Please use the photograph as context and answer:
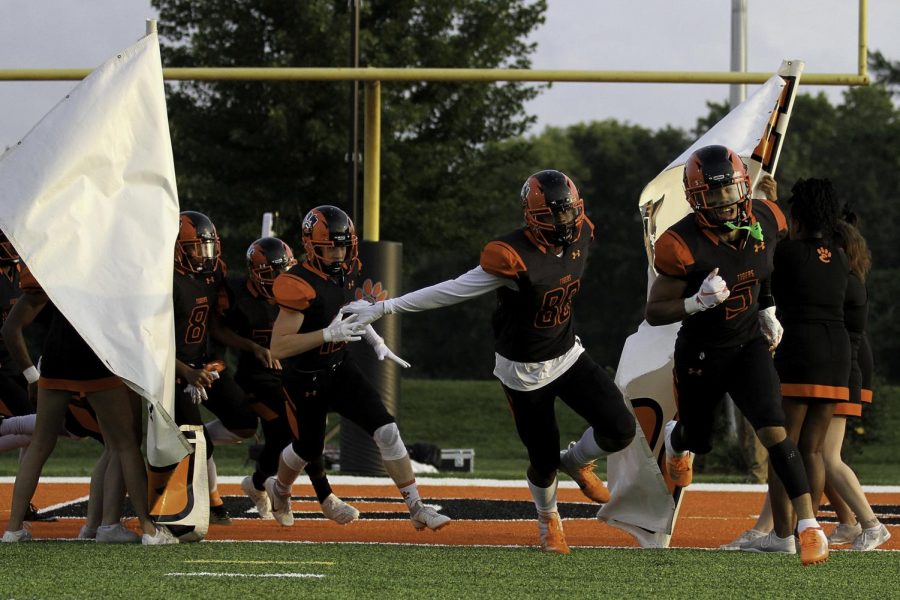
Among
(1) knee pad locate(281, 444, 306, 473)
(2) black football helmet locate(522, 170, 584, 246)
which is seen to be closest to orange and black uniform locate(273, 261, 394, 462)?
(1) knee pad locate(281, 444, 306, 473)

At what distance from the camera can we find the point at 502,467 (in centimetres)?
1747

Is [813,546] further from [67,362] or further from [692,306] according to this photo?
[67,362]

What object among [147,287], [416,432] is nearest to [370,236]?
→ [147,287]

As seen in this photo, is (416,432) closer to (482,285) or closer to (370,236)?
(370,236)

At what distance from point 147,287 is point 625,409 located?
7.67ft

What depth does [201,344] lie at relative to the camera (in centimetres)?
773

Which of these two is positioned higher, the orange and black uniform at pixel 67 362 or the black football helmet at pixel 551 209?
the black football helmet at pixel 551 209

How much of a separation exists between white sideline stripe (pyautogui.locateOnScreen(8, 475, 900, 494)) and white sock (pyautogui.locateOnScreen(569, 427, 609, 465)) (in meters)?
3.99

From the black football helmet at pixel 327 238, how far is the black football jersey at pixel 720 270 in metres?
1.77

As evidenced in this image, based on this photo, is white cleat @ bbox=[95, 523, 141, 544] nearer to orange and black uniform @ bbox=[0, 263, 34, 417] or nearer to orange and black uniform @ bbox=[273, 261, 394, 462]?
orange and black uniform @ bbox=[273, 261, 394, 462]

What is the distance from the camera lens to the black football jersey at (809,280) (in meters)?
6.67

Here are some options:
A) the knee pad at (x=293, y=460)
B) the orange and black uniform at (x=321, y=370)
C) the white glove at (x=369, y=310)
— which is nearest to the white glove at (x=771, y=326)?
the white glove at (x=369, y=310)

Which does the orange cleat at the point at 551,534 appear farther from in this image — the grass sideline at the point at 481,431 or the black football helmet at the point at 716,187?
the grass sideline at the point at 481,431

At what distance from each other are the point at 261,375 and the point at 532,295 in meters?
2.39
